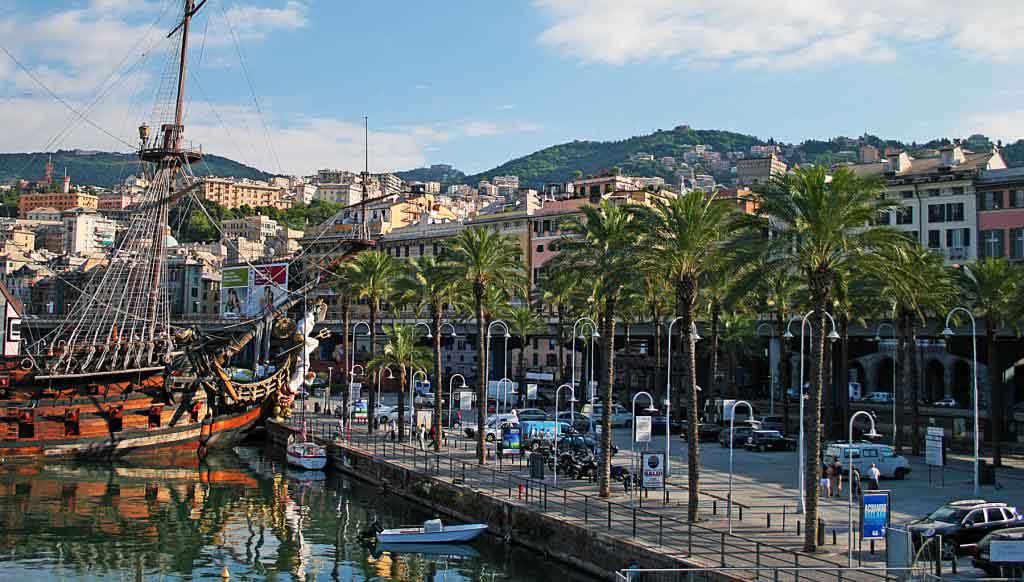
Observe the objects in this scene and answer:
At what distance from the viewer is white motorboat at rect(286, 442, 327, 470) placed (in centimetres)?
5416

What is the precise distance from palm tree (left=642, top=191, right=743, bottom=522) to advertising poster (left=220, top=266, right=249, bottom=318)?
97.7 metres

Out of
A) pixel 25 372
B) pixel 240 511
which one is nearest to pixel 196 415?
pixel 25 372

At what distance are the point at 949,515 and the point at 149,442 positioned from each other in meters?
49.3

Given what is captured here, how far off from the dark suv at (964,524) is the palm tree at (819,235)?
316 centimetres

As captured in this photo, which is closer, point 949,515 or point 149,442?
point 949,515

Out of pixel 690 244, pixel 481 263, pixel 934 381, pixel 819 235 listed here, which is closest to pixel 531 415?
pixel 481 263

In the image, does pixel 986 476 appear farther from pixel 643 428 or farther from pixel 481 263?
Answer: pixel 481 263

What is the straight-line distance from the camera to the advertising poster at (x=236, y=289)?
432 ft

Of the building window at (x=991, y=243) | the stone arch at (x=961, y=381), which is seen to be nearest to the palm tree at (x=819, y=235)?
the building window at (x=991, y=243)

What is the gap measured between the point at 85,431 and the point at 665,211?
43.3 metres

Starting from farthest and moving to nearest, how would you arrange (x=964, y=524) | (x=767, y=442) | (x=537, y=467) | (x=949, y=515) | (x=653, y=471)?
(x=767, y=442) < (x=537, y=467) < (x=653, y=471) < (x=949, y=515) < (x=964, y=524)

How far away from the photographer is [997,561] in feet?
72.8

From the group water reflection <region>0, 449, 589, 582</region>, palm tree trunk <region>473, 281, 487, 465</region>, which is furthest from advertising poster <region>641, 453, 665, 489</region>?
palm tree trunk <region>473, 281, 487, 465</region>

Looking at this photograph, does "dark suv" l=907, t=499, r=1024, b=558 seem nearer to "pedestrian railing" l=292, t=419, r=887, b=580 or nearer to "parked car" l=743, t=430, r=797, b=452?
"pedestrian railing" l=292, t=419, r=887, b=580
